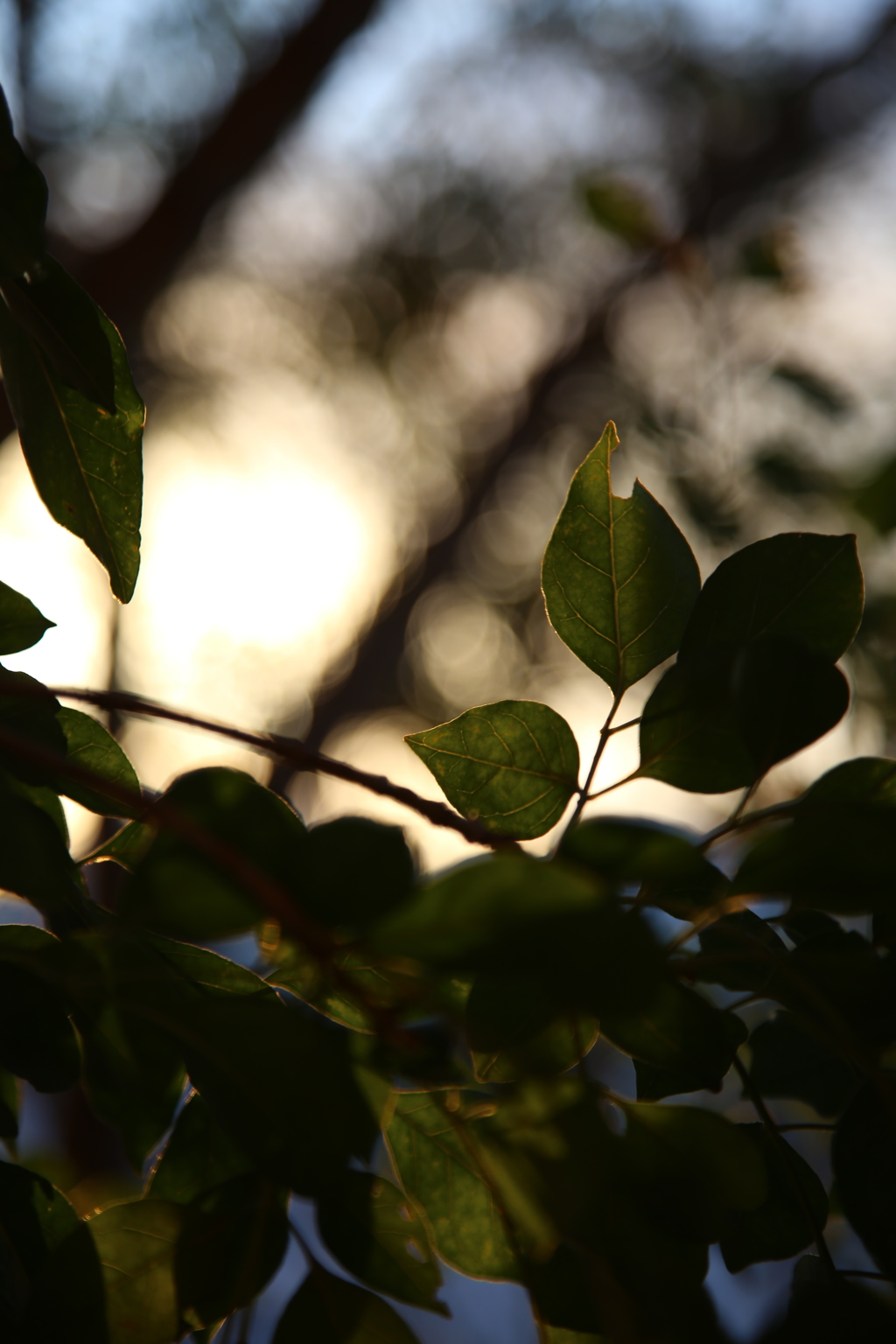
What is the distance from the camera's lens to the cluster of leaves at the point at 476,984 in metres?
0.15

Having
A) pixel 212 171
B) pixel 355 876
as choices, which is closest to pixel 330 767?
pixel 355 876

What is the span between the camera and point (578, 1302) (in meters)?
0.21

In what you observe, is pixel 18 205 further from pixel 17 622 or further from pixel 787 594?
pixel 787 594

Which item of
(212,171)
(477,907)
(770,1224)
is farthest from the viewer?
(212,171)

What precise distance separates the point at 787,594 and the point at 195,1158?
230 millimetres

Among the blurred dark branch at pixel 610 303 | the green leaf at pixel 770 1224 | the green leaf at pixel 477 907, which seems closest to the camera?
the green leaf at pixel 477 907

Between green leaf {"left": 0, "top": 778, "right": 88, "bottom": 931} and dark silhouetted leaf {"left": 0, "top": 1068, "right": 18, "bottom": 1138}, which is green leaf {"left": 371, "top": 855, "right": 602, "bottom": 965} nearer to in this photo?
green leaf {"left": 0, "top": 778, "right": 88, "bottom": 931}

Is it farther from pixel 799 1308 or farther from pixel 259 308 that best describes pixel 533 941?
pixel 259 308

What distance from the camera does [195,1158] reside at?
25 cm

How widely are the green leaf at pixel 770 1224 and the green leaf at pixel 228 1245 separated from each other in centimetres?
12

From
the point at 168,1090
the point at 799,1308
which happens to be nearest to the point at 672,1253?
the point at 799,1308

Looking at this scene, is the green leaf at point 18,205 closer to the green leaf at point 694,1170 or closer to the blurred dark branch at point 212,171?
the green leaf at point 694,1170

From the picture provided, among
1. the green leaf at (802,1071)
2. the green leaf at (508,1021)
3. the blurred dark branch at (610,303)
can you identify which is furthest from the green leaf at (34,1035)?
the blurred dark branch at (610,303)

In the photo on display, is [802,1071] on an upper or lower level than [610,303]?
lower
